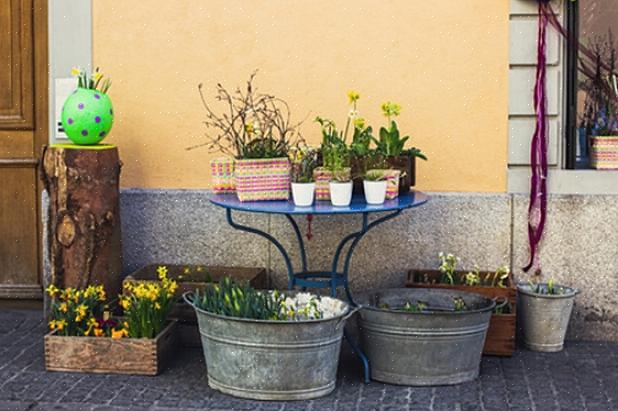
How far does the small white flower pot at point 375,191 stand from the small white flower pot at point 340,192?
4.0 inches

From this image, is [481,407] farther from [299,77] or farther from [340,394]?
[299,77]

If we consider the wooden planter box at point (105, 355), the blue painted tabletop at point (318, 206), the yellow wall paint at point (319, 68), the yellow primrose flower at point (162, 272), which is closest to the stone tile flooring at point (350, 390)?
the wooden planter box at point (105, 355)

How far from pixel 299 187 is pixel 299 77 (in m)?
1.33

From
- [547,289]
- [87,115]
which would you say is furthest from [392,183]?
[87,115]

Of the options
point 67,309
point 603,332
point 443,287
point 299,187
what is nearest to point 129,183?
point 67,309

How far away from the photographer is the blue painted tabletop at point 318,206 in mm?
6203

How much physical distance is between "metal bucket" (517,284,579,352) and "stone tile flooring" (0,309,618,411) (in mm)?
113

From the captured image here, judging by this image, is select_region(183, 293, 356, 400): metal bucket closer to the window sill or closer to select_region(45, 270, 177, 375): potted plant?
select_region(45, 270, 177, 375): potted plant

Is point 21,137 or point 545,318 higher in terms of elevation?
point 21,137

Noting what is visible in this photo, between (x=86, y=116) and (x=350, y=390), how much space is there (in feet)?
7.74

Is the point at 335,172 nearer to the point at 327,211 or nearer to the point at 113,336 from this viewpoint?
the point at 327,211

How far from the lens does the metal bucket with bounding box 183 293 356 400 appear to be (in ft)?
19.6

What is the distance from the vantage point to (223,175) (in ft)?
22.7

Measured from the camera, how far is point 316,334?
601 centimetres
